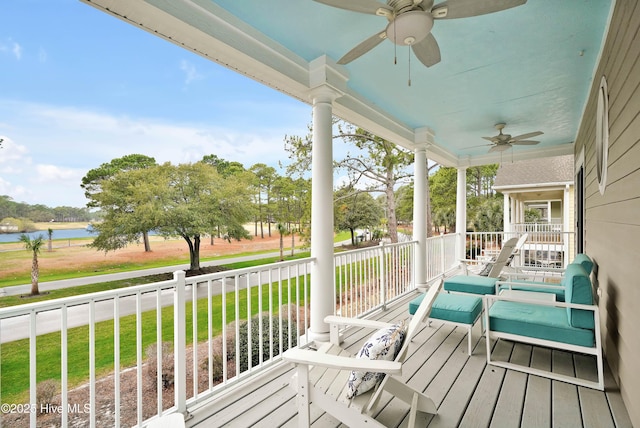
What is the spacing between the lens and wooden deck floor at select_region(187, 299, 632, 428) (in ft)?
6.40

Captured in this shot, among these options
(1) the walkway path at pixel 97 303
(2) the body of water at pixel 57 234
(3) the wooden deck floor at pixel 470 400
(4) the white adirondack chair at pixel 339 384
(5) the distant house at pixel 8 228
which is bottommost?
(1) the walkway path at pixel 97 303

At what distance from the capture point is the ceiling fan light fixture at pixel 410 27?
5.99 ft

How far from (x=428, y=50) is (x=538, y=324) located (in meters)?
2.40

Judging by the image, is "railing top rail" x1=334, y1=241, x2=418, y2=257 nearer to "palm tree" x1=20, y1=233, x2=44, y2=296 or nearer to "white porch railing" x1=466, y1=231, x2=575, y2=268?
"white porch railing" x1=466, y1=231, x2=575, y2=268

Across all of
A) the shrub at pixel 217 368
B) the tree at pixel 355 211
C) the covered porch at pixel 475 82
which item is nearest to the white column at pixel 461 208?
the covered porch at pixel 475 82

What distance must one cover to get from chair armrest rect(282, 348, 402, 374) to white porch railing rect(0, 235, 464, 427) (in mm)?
556

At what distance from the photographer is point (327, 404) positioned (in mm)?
1708

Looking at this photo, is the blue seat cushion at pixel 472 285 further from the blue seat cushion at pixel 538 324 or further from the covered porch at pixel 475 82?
the blue seat cushion at pixel 538 324

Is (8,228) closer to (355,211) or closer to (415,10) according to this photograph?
(415,10)

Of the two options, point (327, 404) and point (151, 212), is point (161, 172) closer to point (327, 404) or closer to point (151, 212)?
point (151, 212)

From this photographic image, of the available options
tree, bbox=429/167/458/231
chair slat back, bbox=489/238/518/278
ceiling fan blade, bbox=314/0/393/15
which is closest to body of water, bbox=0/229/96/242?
ceiling fan blade, bbox=314/0/393/15

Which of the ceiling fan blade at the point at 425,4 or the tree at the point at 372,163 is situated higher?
the tree at the point at 372,163

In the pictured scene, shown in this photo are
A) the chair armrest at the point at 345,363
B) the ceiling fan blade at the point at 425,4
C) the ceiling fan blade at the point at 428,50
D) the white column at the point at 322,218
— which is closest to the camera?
the chair armrest at the point at 345,363

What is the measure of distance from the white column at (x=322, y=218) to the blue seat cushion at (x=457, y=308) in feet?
3.19
